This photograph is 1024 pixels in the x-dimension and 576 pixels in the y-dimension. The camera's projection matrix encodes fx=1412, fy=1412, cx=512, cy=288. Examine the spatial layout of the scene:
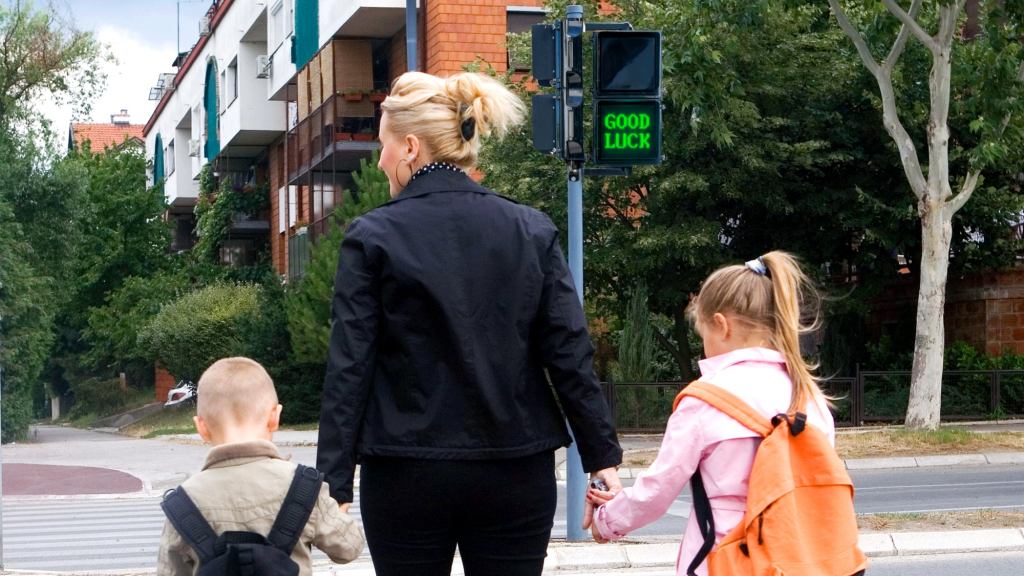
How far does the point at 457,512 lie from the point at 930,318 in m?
17.8

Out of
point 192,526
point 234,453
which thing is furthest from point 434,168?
point 192,526

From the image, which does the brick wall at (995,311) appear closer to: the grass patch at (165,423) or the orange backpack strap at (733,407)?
the grass patch at (165,423)

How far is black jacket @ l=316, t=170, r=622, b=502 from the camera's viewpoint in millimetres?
3510

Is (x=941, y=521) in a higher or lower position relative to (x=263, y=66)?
lower

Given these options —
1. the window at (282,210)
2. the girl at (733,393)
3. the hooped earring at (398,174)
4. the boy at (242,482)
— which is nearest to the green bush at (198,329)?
the window at (282,210)

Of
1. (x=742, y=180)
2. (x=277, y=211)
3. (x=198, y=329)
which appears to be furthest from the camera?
(x=277, y=211)

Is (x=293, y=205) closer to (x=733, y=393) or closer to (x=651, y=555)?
(x=651, y=555)

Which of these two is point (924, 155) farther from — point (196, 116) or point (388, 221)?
point (196, 116)

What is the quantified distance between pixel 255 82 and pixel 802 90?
85.2ft

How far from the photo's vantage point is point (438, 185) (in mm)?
3754

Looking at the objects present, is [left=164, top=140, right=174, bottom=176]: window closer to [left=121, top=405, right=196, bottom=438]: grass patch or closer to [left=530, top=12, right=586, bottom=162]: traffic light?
[left=121, top=405, right=196, bottom=438]: grass patch

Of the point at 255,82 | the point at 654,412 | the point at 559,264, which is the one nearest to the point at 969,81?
the point at 654,412

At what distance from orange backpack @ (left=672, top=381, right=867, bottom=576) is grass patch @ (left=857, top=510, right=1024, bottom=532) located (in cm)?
699

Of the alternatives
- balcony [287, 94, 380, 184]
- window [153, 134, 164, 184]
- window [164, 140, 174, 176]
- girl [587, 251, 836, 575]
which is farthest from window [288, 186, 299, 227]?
girl [587, 251, 836, 575]
